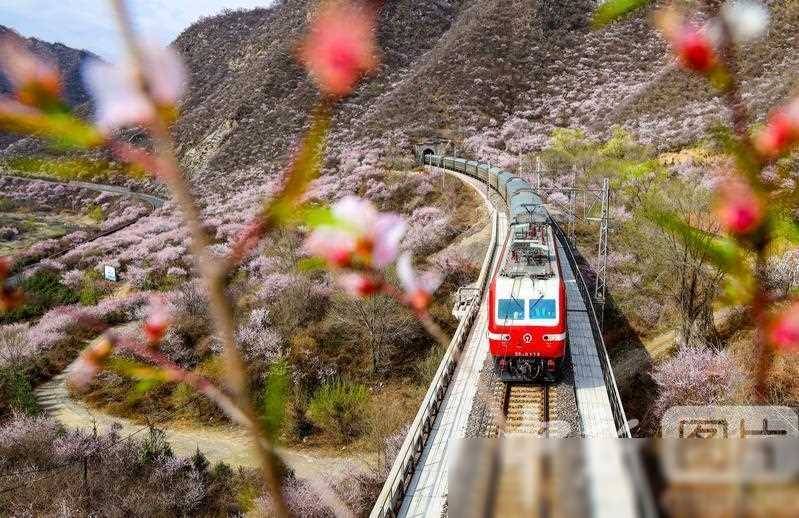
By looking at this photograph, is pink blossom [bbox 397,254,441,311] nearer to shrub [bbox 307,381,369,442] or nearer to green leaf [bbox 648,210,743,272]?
green leaf [bbox 648,210,743,272]

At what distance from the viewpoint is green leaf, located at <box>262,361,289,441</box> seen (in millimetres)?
619

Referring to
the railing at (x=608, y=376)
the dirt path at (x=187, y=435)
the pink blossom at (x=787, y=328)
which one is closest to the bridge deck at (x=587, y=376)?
the railing at (x=608, y=376)

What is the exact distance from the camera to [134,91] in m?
0.56

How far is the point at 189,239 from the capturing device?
50 cm

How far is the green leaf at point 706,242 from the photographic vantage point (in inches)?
32.4

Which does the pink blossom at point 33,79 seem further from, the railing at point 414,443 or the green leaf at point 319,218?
the railing at point 414,443

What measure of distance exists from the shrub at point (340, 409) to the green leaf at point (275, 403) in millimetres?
16093

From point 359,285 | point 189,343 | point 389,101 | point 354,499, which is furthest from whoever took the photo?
point 389,101

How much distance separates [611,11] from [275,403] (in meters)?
0.63

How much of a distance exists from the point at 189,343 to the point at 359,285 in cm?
2105

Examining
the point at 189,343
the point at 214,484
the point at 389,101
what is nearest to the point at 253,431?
the point at 214,484

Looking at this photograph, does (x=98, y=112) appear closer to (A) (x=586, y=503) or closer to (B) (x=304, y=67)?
(B) (x=304, y=67)

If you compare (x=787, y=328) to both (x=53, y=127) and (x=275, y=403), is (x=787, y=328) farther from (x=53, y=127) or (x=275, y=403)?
(x=53, y=127)

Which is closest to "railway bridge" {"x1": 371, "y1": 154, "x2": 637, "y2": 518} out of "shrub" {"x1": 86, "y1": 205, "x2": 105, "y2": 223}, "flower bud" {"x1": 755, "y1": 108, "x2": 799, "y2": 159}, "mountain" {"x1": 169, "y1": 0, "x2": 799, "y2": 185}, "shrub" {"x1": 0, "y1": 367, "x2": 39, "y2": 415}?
"flower bud" {"x1": 755, "y1": 108, "x2": 799, "y2": 159}
